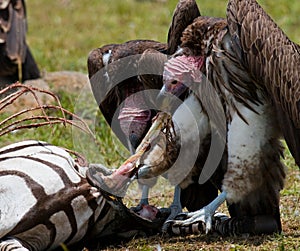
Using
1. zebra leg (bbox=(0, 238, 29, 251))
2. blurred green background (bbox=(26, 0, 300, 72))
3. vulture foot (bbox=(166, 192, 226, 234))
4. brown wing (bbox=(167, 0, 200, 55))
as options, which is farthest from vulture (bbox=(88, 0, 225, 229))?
blurred green background (bbox=(26, 0, 300, 72))

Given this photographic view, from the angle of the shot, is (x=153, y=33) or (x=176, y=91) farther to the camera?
(x=153, y=33)

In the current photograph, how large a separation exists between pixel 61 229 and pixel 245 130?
113 cm

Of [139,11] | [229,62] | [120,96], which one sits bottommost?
[139,11]

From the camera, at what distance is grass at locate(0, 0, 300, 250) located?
4695mm

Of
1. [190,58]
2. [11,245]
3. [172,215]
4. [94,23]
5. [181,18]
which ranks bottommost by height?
[94,23]

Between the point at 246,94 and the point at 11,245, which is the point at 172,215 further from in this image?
the point at 11,245

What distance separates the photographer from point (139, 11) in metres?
13.7

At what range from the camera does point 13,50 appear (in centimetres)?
959

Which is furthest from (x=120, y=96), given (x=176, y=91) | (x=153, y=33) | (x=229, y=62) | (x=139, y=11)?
(x=139, y=11)

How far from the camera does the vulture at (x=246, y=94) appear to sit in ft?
15.0

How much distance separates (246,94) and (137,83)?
1076 millimetres

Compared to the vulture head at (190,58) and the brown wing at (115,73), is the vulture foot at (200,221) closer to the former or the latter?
the vulture head at (190,58)

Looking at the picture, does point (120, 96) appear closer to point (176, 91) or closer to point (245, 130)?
point (176, 91)

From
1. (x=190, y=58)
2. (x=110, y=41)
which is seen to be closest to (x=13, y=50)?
(x=110, y=41)
